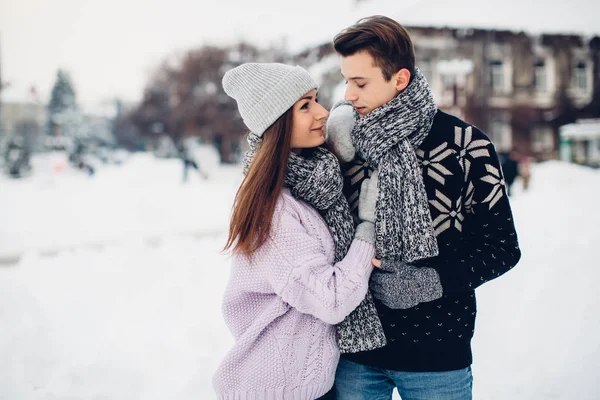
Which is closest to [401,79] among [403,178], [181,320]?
[403,178]

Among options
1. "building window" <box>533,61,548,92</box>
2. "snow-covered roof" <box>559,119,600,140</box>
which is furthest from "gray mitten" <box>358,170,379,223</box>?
"building window" <box>533,61,548,92</box>

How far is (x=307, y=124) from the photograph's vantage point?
188 cm

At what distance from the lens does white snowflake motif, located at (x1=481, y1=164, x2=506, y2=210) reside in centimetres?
171

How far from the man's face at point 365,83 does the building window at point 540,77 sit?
30215 millimetres

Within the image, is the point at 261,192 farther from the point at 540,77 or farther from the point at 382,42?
the point at 540,77

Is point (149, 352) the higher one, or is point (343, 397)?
point (343, 397)

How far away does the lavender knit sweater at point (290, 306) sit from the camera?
1.68m

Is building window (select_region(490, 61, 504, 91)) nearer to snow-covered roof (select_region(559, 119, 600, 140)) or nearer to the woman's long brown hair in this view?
snow-covered roof (select_region(559, 119, 600, 140))

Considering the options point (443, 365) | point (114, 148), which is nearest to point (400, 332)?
point (443, 365)

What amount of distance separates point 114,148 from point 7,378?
292 ft

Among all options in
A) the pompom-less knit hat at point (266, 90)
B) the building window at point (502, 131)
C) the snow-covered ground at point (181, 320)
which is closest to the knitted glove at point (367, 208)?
the pompom-less knit hat at point (266, 90)

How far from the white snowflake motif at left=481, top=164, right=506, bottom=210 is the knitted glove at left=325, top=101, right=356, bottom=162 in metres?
0.56

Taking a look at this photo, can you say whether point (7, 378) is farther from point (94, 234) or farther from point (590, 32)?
point (590, 32)

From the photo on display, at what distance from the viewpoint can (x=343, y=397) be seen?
2.01 m
